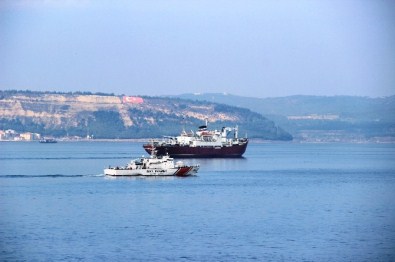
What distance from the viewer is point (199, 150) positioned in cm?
15212

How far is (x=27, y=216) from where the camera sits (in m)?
61.9

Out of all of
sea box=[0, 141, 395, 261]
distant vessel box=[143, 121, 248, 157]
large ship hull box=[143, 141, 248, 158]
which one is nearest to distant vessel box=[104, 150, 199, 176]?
sea box=[0, 141, 395, 261]

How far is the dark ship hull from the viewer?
14738cm

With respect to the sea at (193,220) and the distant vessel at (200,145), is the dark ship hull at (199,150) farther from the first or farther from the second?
the sea at (193,220)

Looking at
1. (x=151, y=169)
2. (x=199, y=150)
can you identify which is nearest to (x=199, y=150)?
(x=199, y=150)

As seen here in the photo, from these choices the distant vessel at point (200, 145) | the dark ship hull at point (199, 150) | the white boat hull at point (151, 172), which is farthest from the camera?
the distant vessel at point (200, 145)

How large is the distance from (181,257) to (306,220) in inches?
634

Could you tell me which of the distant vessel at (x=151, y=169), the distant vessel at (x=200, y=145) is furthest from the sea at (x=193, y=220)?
the distant vessel at (x=200, y=145)

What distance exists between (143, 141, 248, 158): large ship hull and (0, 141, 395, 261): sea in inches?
1892

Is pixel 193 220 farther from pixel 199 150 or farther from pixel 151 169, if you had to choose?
pixel 199 150

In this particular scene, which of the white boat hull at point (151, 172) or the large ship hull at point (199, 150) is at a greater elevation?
the large ship hull at point (199, 150)

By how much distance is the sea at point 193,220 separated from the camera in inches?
1901

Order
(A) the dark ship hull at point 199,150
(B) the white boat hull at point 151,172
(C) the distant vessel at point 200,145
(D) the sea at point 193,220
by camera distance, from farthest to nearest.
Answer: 1. (C) the distant vessel at point 200,145
2. (A) the dark ship hull at point 199,150
3. (B) the white boat hull at point 151,172
4. (D) the sea at point 193,220

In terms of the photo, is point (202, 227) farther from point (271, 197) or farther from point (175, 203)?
point (271, 197)
